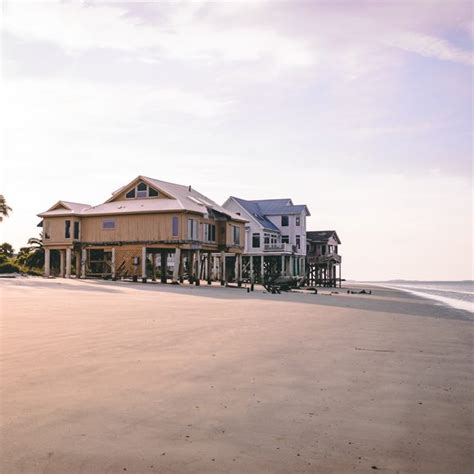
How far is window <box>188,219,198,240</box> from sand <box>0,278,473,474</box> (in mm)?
30798

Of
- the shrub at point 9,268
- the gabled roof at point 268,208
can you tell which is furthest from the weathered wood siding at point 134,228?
the gabled roof at point 268,208

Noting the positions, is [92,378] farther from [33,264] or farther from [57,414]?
[33,264]

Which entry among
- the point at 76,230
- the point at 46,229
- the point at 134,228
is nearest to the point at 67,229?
the point at 76,230

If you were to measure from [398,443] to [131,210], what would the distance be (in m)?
41.1

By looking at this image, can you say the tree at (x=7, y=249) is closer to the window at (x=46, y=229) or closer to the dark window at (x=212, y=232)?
the window at (x=46, y=229)

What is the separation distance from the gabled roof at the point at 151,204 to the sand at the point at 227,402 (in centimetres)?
3138

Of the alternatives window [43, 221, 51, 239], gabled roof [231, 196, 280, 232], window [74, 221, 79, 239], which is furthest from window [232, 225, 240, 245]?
window [43, 221, 51, 239]

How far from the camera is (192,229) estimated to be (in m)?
44.8

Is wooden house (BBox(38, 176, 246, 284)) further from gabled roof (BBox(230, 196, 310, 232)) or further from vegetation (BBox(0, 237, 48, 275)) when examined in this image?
gabled roof (BBox(230, 196, 310, 232))

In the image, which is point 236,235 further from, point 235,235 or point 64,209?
point 64,209

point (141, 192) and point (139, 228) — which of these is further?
point (141, 192)

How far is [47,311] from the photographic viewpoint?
1717 centimetres

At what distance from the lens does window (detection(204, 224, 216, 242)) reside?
47.5 metres

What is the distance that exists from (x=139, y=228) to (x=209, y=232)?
6.41m
